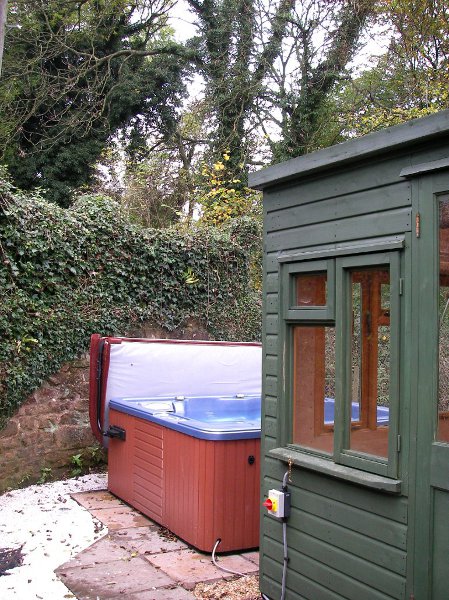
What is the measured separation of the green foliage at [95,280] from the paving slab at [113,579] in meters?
2.46

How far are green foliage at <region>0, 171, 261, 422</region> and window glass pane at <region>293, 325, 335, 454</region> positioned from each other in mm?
3555

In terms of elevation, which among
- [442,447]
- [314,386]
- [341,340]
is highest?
[341,340]

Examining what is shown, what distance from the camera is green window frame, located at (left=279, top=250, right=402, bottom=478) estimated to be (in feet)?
9.48

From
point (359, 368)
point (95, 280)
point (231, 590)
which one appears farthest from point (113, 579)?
point (95, 280)

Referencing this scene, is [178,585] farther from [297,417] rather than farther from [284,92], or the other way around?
[284,92]

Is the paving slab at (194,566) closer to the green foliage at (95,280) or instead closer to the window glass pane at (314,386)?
the window glass pane at (314,386)

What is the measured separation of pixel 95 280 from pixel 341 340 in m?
4.26

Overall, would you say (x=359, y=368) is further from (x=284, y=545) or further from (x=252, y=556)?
(x=252, y=556)

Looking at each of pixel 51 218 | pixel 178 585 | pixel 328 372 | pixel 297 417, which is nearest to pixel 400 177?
pixel 328 372

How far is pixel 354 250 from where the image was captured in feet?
10.3

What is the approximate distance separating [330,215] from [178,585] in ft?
8.02

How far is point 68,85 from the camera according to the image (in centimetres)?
1189

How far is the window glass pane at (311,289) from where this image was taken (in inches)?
134

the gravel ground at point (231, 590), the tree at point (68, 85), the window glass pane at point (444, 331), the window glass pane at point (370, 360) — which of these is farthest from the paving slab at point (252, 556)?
the tree at point (68, 85)
